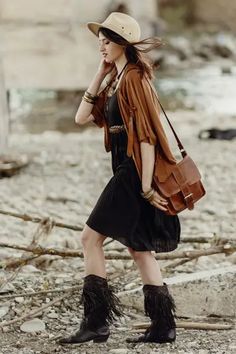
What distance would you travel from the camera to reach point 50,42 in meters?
18.0

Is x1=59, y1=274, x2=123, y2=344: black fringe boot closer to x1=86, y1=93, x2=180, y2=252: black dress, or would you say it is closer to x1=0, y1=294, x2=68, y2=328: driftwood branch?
x1=86, y1=93, x2=180, y2=252: black dress

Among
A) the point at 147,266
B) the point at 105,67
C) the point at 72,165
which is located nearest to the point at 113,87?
the point at 105,67

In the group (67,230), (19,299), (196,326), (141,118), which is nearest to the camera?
(141,118)

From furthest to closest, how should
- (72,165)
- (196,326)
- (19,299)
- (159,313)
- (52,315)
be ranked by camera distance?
(72,165), (19,299), (52,315), (196,326), (159,313)

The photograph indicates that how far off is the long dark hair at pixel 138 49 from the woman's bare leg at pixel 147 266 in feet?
2.60

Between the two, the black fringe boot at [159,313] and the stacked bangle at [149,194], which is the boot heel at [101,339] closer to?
the black fringe boot at [159,313]

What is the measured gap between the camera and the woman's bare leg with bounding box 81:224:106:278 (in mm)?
3992

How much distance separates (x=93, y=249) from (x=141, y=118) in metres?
0.64

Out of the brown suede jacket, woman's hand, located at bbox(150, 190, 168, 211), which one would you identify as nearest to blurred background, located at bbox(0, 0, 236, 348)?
the brown suede jacket

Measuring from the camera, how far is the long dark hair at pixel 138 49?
3928 mm

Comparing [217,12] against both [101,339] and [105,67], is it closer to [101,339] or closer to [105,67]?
[105,67]

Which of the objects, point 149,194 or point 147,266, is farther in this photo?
point 147,266

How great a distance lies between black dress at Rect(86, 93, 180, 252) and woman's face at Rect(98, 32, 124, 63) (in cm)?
18

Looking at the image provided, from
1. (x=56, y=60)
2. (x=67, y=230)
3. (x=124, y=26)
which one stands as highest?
(x=124, y=26)
